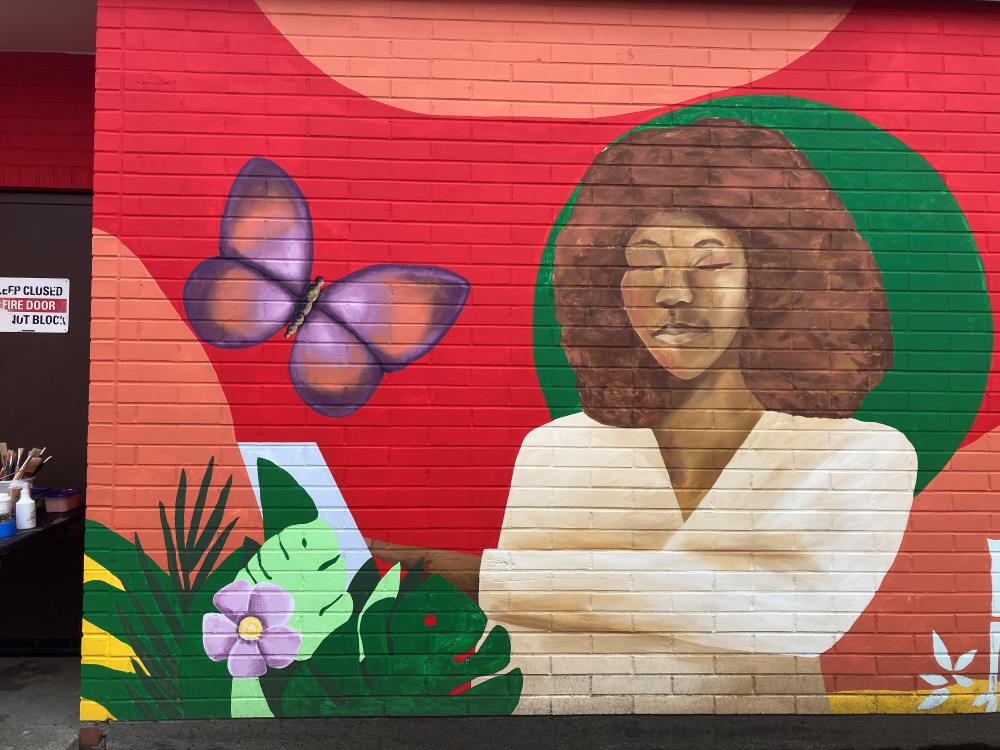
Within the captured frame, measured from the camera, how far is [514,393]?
3668 mm

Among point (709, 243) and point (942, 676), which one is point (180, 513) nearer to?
point (709, 243)

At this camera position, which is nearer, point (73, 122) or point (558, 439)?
point (558, 439)

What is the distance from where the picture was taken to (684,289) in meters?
3.71

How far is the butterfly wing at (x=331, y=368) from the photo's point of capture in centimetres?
362

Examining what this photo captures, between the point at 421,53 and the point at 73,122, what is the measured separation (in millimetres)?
2578

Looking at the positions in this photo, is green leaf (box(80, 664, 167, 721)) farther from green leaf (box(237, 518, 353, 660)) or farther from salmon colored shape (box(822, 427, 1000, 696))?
salmon colored shape (box(822, 427, 1000, 696))

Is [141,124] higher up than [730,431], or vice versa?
[141,124]

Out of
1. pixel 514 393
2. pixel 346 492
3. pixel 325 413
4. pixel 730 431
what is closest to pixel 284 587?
pixel 346 492

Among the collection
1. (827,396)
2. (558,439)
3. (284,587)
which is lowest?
(284,587)

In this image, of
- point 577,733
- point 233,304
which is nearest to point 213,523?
point 233,304

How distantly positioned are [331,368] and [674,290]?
1860mm

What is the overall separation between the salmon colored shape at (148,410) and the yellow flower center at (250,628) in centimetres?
38

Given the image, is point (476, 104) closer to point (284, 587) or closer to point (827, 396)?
point (827, 396)

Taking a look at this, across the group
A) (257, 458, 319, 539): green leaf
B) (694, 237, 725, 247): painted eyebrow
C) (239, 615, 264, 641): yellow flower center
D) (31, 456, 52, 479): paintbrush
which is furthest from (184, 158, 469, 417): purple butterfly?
(31, 456, 52, 479): paintbrush
